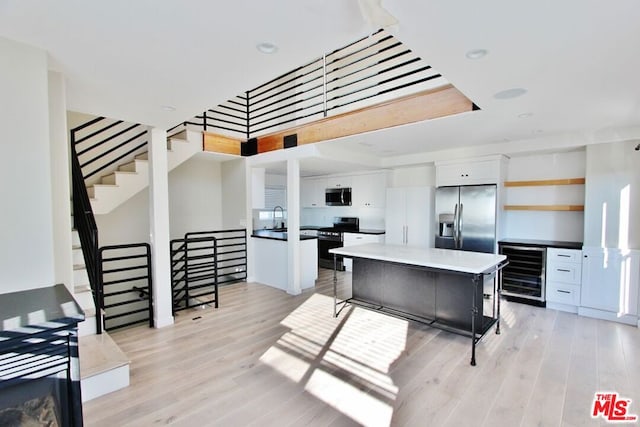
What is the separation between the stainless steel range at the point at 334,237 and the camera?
661 cm

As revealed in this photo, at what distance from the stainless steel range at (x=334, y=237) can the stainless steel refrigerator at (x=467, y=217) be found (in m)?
2.18

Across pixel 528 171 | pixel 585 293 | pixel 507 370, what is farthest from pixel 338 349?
pixel 528 171

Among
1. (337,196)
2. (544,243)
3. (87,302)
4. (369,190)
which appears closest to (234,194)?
(337,196)

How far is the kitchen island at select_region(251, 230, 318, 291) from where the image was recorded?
5152 mm

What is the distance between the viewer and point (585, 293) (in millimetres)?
3955

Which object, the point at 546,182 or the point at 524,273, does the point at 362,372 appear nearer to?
the point at 524,273

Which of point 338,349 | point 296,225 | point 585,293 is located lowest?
point 338,349

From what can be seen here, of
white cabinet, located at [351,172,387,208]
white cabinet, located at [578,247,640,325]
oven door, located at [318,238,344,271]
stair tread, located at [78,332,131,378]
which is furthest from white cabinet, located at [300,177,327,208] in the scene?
stair tread, located at [78,332,131,378]

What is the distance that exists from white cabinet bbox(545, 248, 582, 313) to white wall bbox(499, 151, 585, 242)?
616 millimetres

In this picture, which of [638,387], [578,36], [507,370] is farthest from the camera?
[507,370]

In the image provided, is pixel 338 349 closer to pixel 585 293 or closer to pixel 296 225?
pixel 296 225

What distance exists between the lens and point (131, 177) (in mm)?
4391

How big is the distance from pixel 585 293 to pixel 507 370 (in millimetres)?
2277

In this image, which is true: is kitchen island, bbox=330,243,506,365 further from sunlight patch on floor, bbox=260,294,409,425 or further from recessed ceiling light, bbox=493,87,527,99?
recessed ceiling light, bbox=493,87,527,99
